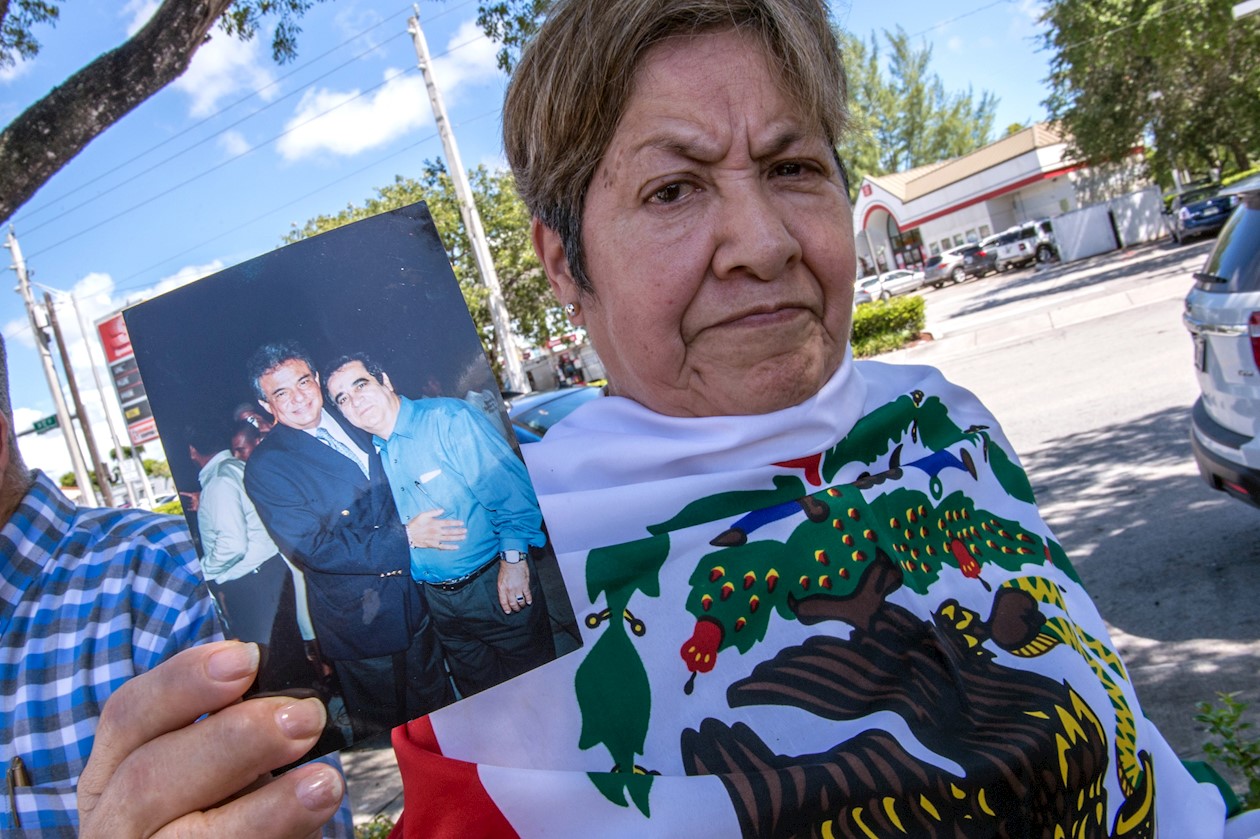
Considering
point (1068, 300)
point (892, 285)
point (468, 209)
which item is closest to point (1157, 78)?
point (1068, 300)

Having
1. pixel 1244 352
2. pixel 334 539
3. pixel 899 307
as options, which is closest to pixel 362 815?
pixel 334 539

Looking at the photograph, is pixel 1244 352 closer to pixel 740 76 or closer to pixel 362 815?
pixel 740 76

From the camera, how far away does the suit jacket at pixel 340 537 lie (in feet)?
3.16

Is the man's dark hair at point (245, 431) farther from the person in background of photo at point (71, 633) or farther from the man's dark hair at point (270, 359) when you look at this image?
the person in background of photo at point (71, 633)

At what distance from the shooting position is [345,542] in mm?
975

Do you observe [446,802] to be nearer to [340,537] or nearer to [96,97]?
[340,537]

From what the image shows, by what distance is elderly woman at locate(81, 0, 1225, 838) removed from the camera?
1276 mm

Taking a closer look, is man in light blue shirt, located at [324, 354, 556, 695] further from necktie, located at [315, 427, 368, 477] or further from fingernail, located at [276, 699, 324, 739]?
fingernail, located at [276, 699, 324, 739]

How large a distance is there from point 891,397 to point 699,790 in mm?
942

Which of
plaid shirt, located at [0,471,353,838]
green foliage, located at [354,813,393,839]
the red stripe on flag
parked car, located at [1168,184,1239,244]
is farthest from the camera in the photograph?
parked car, located at [1168,184,1239,244]

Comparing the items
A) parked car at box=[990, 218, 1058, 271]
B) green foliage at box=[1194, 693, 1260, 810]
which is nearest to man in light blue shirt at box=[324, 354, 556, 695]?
green foliage at box=[1194, 693, 1260, 810]

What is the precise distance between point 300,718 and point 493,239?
923 inches

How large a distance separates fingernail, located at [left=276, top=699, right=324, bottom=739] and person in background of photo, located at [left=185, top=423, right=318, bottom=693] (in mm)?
31

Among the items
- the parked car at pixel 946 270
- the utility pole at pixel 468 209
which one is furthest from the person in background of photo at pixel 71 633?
the parked car at pixel 946 270
